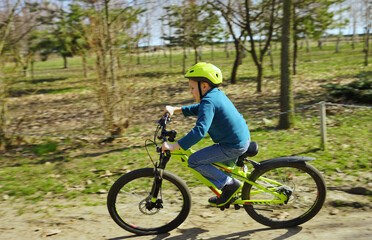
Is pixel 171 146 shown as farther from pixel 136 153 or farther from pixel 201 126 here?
pixel 136 153

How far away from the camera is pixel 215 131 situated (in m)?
3.41

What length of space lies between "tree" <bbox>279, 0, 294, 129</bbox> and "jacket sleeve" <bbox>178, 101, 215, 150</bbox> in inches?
188

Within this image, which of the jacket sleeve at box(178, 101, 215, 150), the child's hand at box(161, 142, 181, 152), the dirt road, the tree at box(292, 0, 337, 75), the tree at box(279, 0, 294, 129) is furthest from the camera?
the tree at box(292, 0, 337, 75)

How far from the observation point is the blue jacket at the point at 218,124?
313 cm

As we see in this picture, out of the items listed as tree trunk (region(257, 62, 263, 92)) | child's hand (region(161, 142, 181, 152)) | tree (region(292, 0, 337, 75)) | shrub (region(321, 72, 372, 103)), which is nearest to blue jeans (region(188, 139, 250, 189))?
child's hand (region(161, 142, 181, 152))

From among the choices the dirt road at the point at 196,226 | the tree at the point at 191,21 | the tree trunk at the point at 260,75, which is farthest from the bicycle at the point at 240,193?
the tree at the point at 191,21

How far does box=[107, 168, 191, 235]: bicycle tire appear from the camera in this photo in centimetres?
355

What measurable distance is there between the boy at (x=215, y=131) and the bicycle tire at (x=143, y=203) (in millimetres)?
369

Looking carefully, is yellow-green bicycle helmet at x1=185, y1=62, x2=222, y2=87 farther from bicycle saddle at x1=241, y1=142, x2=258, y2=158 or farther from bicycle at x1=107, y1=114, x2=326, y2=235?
bicycle saddle at x1=241, y1=142, x2=258, y2=158

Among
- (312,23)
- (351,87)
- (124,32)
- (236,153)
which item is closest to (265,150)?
(236,153)

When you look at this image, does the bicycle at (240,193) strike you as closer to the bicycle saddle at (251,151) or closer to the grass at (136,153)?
the bicycle saddle at (251,151)

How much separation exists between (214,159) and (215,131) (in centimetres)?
A: 31

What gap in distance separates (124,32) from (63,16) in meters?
13.9

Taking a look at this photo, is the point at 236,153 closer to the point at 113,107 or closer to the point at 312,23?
the point at 113,107
